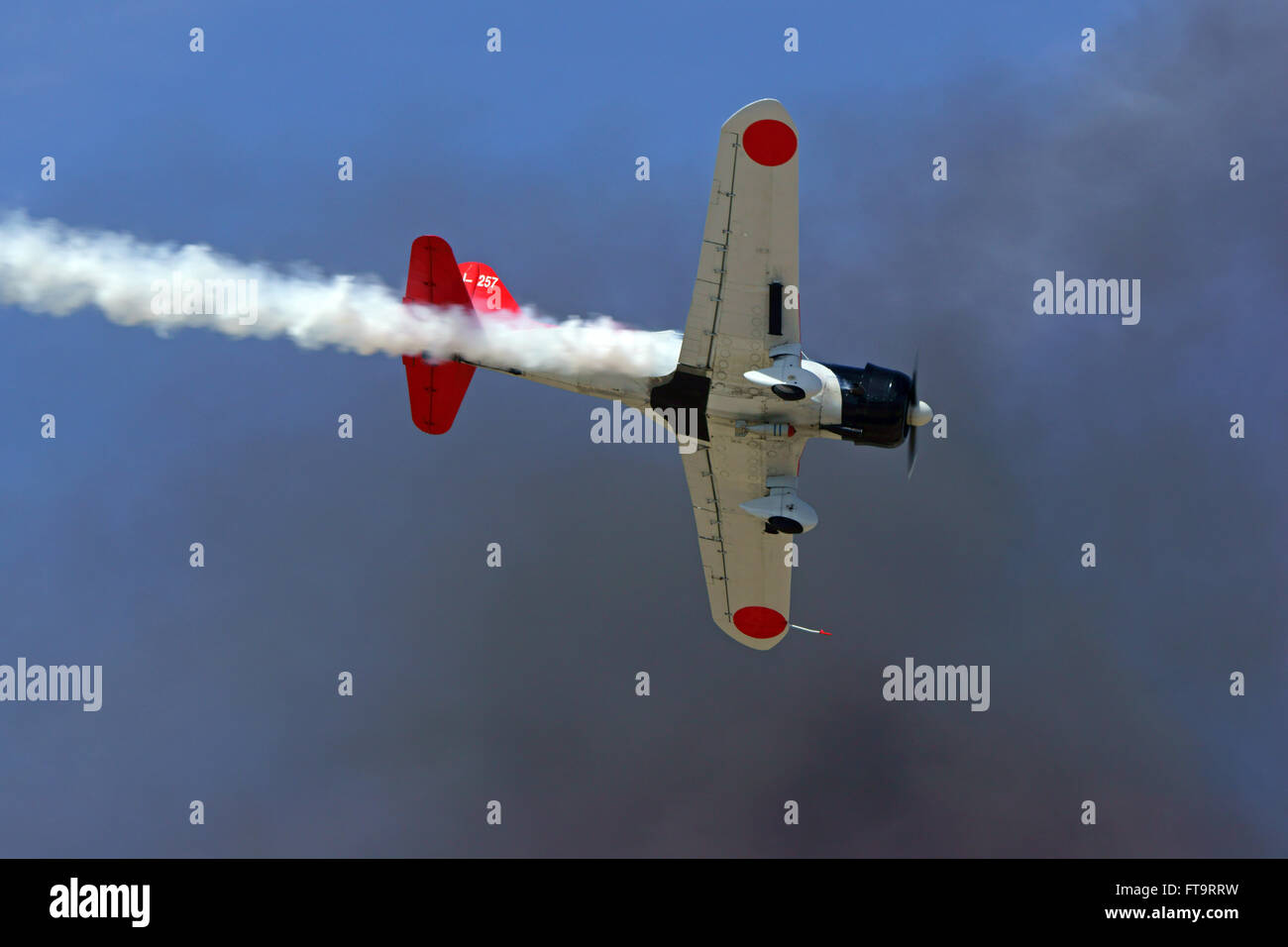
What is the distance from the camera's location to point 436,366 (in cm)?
2328

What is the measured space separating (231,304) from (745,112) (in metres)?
10.2

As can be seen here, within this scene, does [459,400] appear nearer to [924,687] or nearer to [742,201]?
[742,201]

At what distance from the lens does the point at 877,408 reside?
2272cm

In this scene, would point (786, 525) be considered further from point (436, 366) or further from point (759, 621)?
point (436, 366)

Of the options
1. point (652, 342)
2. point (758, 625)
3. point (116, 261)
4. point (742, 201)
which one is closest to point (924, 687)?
point (758, 625)

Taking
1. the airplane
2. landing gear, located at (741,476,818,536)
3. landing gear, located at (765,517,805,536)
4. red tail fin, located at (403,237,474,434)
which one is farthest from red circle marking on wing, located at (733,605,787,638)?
red tail fin, located at (403,237,474,434)

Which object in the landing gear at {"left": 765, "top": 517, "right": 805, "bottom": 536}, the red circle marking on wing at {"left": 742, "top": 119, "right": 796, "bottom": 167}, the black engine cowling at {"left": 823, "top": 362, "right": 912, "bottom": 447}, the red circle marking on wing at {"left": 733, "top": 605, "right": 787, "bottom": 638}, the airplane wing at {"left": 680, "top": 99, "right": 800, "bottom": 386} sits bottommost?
the red circle marking on wing at {"left": 733, "top": 605, "right": 787, "bottom": 638}

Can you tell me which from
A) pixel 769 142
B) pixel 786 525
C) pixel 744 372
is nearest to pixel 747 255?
pixel 769 142

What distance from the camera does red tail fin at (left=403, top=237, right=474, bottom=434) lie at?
22.2 meters

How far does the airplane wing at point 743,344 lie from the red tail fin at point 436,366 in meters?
4.32

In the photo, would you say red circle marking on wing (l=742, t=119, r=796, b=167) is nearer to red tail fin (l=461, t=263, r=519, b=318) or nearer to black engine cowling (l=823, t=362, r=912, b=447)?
black engine cowling (l=823, t=362, r=912, b=447)

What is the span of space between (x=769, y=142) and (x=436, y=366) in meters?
7.71

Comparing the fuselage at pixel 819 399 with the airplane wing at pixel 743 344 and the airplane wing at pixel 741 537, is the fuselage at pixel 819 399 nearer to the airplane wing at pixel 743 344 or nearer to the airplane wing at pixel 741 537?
the airplane wing at pixel 743 344

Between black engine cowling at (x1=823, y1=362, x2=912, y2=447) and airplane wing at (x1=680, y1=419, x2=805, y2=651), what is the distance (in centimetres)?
130
